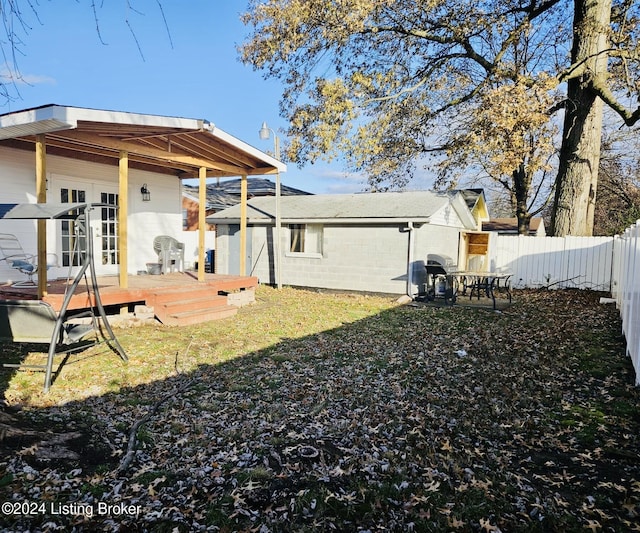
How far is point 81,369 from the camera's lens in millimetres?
5488

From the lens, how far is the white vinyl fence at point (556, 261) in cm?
1303

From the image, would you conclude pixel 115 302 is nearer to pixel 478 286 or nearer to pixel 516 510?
pixel 516 510

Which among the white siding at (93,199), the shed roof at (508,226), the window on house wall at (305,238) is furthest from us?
the shed roof at (508,226)

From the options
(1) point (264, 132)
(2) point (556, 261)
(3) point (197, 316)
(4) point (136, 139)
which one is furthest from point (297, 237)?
(2) point (556, 261)

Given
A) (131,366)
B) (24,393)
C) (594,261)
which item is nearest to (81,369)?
(131,366)

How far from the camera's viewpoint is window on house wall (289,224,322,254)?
46.4 feet

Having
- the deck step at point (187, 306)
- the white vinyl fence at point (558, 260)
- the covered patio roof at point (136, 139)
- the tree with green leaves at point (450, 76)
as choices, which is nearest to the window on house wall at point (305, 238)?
the tree with green leaves at point (450, 76)

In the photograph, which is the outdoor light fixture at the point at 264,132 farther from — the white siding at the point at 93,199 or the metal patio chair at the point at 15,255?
the metal patio chair at the point at 15,255

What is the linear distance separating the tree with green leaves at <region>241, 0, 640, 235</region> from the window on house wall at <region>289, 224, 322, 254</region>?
2.33 meters

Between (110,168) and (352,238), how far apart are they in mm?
6960

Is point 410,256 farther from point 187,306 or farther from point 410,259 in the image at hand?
point 187,306

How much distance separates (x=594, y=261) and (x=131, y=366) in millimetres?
13244

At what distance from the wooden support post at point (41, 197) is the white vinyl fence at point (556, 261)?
12.9 m

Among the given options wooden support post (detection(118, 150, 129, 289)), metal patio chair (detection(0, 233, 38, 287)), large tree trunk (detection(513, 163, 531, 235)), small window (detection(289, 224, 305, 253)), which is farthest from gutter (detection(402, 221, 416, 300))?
large tree trunk (detection(513, 163, 531, 235))
